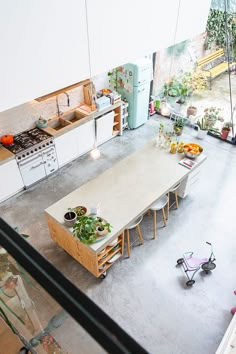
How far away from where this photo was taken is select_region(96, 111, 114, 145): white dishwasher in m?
5.84

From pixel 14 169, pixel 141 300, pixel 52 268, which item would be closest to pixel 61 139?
pixel 14 169

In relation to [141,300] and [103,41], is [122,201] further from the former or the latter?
[103,41]

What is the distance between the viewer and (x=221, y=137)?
6.45 meters

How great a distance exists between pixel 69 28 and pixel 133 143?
3781 millimetres

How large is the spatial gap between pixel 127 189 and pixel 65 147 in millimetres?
1961

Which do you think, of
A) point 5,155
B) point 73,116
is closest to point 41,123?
point 73,116

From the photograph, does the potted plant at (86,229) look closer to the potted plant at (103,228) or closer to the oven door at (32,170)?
the potted plant at (103,228)

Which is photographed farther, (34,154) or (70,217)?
(34,154)

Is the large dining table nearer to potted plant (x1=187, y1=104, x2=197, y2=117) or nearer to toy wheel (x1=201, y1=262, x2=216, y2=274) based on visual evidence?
toy wheel (x1=201, y1=262, x2=216, y2=274)

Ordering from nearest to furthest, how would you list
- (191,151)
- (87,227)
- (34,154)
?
(87,227), (191,151), (34,154)

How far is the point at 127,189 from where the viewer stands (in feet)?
13.1

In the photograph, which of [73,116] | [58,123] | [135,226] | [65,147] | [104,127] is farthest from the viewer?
[104,127]

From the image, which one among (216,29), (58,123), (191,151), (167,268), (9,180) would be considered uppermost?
(216,29)

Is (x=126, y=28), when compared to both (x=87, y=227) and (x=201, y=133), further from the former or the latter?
(x=201, y=133)
